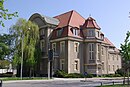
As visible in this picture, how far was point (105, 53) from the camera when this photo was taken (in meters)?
56.4

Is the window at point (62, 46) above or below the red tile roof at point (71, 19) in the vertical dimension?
below

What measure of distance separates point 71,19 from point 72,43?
599 centimetres

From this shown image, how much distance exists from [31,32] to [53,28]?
19.4ft

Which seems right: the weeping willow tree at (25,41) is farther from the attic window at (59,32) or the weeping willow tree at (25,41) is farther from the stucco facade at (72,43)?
the attic window at (59,32)

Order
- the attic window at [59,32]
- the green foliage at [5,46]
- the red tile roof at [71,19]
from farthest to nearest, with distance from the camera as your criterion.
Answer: the green foliage at [5,46], the red tile roof at [71,19], the attic window at [59,32]

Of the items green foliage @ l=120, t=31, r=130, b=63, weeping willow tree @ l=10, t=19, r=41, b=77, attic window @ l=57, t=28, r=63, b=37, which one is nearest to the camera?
green foliage @ l=120, t=31, r=130, b=63

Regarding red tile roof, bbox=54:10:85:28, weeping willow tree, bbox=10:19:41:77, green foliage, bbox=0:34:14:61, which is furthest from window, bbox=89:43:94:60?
green foliage, bbox=0:34:14:61

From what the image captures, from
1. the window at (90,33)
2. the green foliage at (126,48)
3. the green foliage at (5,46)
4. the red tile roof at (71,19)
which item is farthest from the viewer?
the green foliage at (5,46)

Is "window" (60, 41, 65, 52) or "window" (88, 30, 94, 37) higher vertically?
"window" (88, 30, 94, 37)

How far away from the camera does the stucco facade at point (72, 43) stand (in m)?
46.3

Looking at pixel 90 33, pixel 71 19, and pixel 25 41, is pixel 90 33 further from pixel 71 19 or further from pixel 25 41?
pixel 25 41

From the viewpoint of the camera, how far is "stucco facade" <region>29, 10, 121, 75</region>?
46.3 metres

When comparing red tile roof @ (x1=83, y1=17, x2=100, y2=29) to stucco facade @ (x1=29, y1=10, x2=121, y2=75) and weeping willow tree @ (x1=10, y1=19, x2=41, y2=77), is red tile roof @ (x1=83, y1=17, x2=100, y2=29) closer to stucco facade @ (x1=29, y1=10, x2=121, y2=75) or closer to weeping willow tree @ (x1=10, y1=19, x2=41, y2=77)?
stucco facade @ (x1=29, y1=10, x2=121, y2=75)

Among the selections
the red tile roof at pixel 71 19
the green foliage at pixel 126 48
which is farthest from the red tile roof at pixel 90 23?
the green foliage at pixel 126 48
